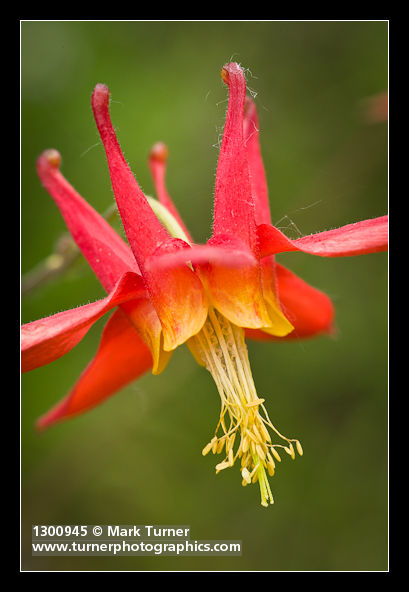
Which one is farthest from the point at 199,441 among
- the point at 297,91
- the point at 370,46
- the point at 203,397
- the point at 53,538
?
the point at 370,46

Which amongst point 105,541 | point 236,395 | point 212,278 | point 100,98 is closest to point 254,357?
point 105,541

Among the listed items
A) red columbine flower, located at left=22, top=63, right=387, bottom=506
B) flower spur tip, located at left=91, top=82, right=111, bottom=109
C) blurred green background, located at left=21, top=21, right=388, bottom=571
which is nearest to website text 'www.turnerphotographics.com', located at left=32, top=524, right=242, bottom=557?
red columbine flower, located at left=22, top=63, right=387, bottom=506

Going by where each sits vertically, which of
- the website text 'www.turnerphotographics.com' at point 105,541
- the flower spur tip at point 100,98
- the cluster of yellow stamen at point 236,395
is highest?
the flower spur tip at point 100,98

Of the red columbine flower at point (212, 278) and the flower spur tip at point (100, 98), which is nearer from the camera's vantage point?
the red columbine flower at point (212, 278)

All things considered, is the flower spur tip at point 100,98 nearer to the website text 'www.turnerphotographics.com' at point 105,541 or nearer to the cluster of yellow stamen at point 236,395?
the cluster of yellow stamen at point 236,395

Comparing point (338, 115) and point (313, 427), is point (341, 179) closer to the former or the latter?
point (338, 115)

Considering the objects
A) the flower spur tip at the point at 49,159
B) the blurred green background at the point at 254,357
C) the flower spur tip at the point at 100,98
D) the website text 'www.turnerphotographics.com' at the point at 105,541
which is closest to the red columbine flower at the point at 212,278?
the flower spur tip at the point at 100,98

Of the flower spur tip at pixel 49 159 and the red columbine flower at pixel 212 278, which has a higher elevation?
the flower spur tip at pixel 49 159

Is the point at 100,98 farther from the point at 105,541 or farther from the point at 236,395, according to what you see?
the point at 105,541
